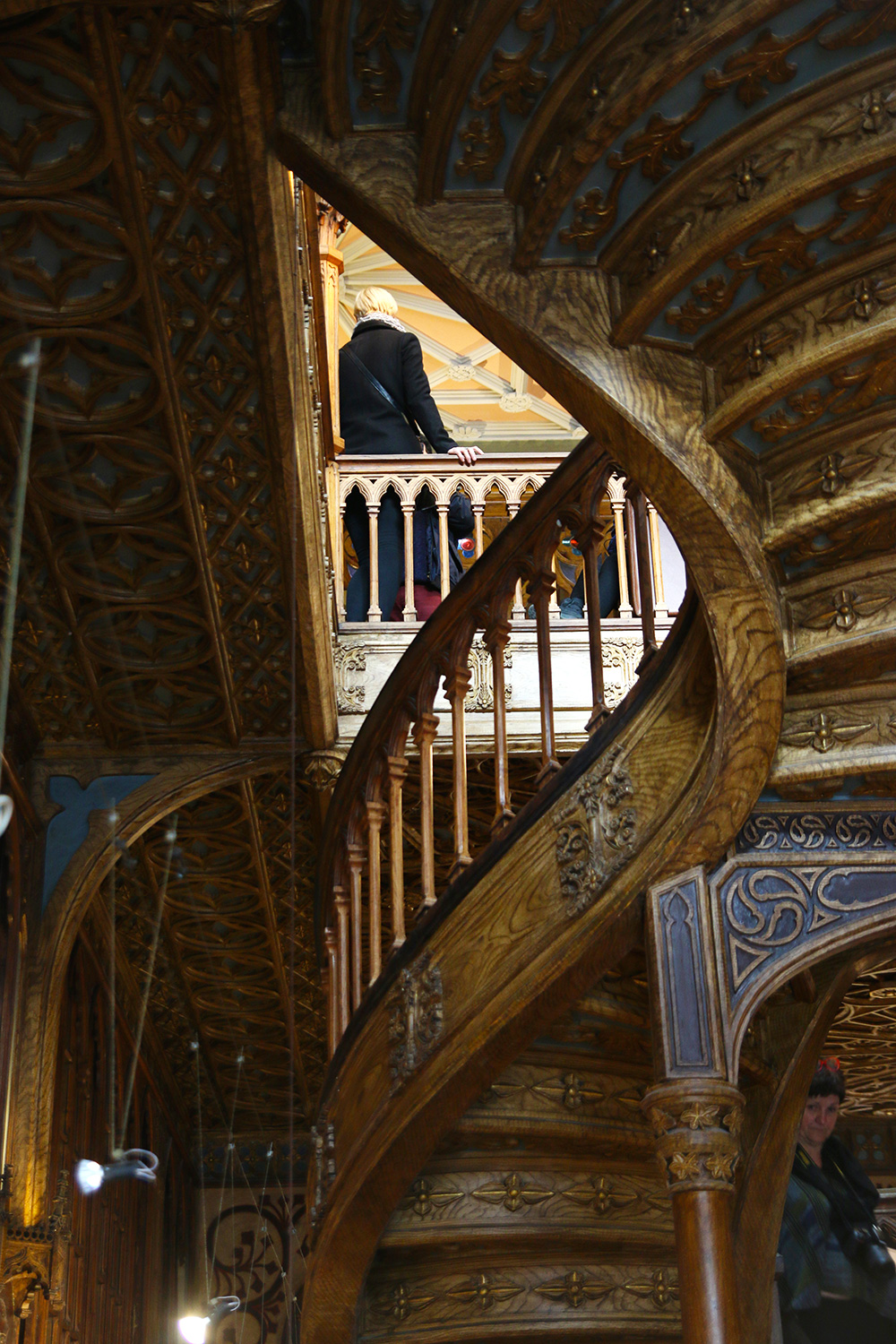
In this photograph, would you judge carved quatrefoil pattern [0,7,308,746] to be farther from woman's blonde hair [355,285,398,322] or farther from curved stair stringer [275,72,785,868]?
woman's blonde hair [355,285,398,322]

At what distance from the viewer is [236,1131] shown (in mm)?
10922

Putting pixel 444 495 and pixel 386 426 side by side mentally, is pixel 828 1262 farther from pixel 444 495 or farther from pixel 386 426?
pixel 386 426

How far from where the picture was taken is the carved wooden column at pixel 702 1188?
11.4ft

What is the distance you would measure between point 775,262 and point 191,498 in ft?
6.87

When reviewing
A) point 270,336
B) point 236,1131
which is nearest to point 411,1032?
point 270,336

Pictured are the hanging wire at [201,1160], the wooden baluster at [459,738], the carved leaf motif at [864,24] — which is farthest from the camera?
the hanging wire at [201,1160]

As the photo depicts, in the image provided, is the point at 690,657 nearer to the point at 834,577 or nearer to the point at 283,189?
the point at 834,577

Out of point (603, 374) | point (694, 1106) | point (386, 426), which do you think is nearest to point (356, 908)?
point (694, 1106)

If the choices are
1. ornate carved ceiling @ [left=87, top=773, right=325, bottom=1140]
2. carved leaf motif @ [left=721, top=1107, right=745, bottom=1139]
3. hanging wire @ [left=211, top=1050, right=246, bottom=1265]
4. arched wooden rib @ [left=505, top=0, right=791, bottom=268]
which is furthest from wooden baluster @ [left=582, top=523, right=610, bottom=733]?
hanging wire @ [left=211, top=1050, right=246, bottom=1265]

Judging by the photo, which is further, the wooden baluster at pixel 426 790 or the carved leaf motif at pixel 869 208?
the wooden baluster at pixel 426 790

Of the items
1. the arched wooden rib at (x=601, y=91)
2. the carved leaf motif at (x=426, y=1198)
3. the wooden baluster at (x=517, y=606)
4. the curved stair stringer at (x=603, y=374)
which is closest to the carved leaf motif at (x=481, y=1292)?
the carved leaf motif at (x=426, y=1198)

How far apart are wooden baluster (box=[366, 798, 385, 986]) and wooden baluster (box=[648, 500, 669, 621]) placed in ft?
5.66

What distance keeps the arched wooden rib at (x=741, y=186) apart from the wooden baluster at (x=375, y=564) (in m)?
2.92

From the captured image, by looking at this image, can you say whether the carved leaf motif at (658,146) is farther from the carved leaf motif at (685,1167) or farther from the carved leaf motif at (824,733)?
the carved leaf motif at (685,1167)
